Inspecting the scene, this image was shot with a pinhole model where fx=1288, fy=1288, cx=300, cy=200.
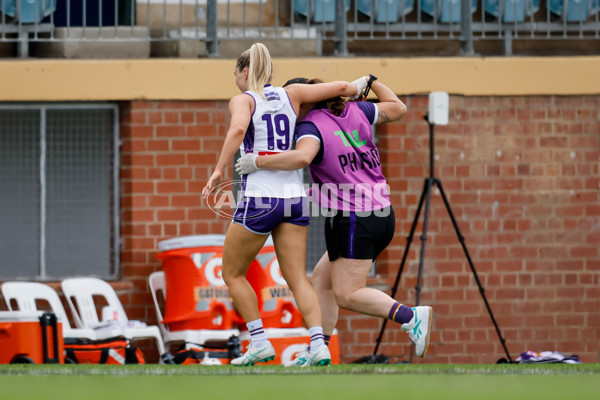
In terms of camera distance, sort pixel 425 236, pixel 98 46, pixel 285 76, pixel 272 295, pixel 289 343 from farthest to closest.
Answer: pixel 98 46, pixel 285 76, pixel 425 236, pixel 272 295, pixel 289 343

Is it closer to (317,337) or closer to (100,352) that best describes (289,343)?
(100,352)

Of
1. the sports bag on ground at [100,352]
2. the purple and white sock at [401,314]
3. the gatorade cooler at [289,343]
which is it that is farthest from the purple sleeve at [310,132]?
the sports bag on ground at [100,352]

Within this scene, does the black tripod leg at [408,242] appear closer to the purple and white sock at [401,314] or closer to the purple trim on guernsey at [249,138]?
the purple and white sock at [401,314]

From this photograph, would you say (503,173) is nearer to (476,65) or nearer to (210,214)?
(476,65)

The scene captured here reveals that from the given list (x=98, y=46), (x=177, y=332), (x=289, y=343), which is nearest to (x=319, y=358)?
(x=289, y=343)

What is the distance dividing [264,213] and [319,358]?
0.89 metres

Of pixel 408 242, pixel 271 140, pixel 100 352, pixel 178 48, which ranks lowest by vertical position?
pixel 100 352

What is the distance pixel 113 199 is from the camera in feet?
36.1

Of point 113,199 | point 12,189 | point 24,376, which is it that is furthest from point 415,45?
point 24,376

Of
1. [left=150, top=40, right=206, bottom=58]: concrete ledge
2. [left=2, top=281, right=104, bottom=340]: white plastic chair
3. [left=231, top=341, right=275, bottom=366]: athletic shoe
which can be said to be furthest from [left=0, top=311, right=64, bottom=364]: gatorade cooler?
[left=150, top=40, right=206, bottom=58]: concrete ledge

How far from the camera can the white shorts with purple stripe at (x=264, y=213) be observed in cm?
737

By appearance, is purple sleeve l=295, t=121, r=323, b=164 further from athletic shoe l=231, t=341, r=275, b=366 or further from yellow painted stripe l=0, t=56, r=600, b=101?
yellow painted stripe l=0, t=56, r=600, b=101

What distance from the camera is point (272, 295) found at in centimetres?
1005

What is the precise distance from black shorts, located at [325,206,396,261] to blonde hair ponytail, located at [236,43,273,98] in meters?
0.88
